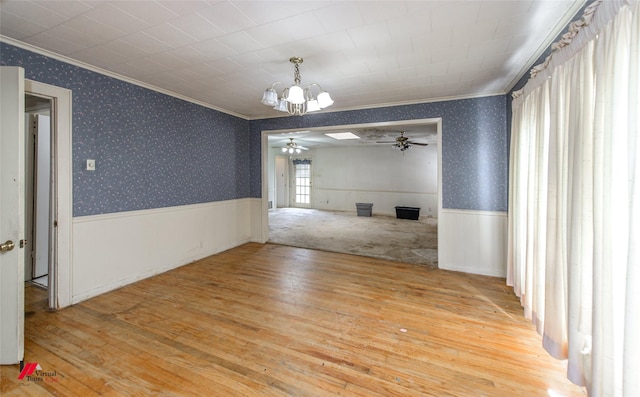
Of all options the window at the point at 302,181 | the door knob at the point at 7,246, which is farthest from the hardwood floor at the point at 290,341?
the window at the point at 302,181

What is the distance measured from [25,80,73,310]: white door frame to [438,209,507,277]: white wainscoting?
452 centimetres

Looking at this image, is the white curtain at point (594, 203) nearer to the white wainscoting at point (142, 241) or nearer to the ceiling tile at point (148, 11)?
the ceiling tile at point (148, 11)

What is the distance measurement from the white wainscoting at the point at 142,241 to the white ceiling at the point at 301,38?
A: 1719mm

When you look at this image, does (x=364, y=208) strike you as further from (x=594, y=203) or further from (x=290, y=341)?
(x=594, y=203)

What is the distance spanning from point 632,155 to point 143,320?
11.4 feet

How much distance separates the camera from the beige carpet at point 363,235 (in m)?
4.85

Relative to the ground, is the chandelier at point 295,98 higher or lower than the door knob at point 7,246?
higher

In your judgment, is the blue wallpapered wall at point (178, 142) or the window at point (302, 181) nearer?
the blue wallpapered wall at point (178, 142)

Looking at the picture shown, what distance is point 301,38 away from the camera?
89.5 inches

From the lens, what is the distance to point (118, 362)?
193cm

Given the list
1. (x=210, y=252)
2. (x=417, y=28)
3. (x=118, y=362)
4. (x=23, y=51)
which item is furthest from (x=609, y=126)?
(x=210, y=252)

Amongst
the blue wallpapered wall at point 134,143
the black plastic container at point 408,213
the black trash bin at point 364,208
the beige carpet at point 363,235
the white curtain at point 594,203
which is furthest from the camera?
the black trash bin at point 364,208

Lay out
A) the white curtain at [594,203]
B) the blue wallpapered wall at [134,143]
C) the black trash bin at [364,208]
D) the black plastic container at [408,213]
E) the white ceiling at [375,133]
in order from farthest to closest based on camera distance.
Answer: the black trash bin at [364,208] → the black plastic container at [408,213] → the white ceiling at [375,133] → the blue wallpapered wall at [134,143] → the white curtain at [594,203]

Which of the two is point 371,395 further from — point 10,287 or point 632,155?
point 10,287
